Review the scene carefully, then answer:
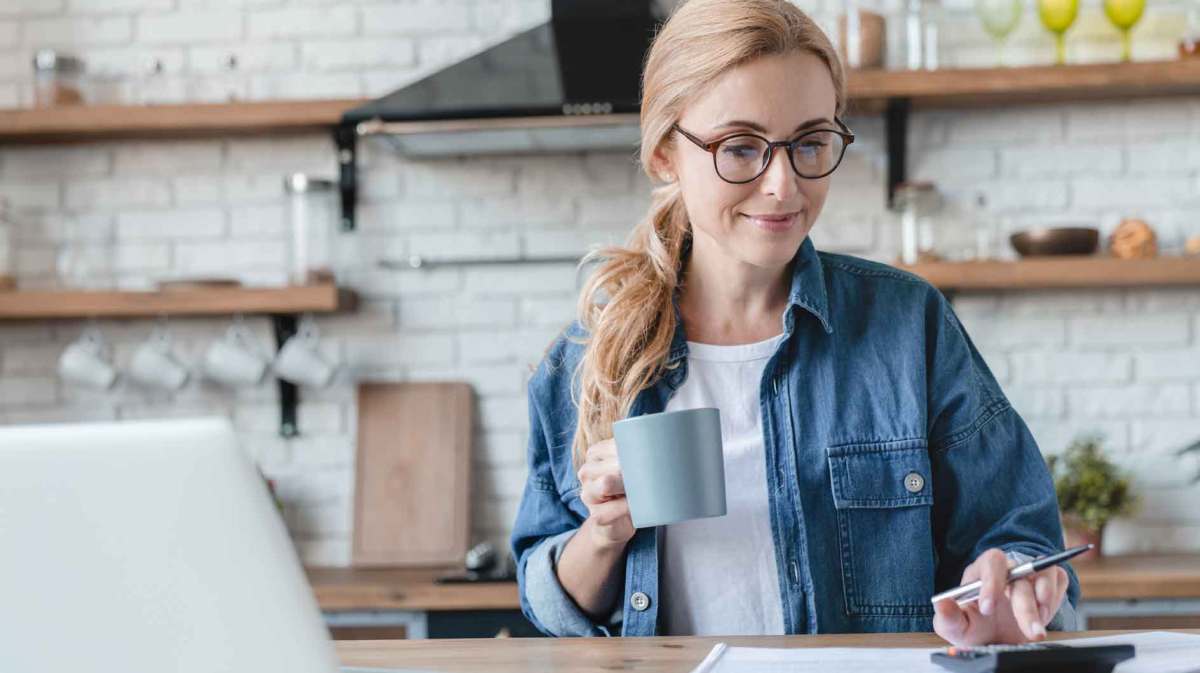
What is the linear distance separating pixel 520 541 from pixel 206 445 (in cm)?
87

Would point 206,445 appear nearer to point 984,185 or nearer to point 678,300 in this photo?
point 678,300

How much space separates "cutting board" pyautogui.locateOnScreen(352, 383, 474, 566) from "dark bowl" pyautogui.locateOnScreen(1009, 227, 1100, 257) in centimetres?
132

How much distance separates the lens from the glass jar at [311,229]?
9.56ft

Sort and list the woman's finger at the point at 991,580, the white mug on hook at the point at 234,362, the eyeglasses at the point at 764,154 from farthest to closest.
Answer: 1. the white mug on hook at the point at 234,362
2. the eyeglasses at the point at 764,154
3. the woman's finger at the point at 991,580

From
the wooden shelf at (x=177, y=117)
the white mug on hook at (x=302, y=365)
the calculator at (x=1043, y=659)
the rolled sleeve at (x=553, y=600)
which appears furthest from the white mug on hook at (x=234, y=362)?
the calculator at (x=1043, y=659)

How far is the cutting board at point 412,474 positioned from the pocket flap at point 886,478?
1.71 m

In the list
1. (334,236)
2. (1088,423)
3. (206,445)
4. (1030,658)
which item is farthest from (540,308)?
(206,445)

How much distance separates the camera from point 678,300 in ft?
4.83

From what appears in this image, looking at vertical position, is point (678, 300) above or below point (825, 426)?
above

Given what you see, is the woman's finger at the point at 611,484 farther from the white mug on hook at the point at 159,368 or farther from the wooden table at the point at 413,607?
the white mug on hook at the point at 159,368

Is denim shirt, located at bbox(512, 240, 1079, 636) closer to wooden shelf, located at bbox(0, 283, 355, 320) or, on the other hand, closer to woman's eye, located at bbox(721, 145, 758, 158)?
woman's eye, located at bbox(721, 145, 758, 158)

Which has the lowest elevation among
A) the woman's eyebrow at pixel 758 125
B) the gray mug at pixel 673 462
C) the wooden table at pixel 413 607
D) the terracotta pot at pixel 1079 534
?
the wooden table at pixel 413 607

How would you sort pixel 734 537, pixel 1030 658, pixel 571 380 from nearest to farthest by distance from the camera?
1. pixel 1030 658
2. pixel 734 537
3. pixel 571 380

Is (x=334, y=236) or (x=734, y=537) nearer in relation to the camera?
(x=734, y=537)
